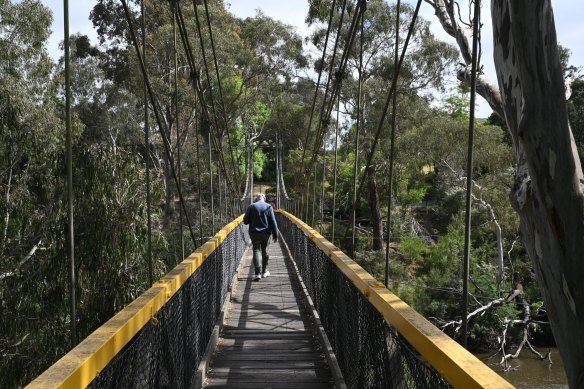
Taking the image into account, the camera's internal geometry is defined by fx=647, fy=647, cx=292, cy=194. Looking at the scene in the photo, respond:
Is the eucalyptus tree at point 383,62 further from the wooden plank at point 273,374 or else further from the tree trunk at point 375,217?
the wooden plank at point 273,374

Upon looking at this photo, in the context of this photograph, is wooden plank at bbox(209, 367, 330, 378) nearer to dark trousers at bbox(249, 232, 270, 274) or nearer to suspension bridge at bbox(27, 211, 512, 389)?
suspension bridge at bbox(27, 211, 512, 389)

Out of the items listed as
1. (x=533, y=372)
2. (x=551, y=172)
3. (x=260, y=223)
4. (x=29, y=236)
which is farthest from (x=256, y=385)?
(x=533, y=372)

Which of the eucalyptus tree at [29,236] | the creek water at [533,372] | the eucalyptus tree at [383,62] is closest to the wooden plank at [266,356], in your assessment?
the eucalyptus tree at [29,236]

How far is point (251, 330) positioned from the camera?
3619 mm

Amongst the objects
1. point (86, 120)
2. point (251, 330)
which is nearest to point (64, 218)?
point (251, 330)

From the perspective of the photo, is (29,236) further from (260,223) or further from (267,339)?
(267,339)

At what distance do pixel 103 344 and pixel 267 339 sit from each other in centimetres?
222

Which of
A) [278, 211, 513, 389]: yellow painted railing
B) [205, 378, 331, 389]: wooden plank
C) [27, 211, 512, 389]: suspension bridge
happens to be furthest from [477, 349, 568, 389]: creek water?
[278, 211, 513, 389]: yellow painted railing

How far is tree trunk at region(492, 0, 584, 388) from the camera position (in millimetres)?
1222

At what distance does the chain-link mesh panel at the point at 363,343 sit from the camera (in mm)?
1441

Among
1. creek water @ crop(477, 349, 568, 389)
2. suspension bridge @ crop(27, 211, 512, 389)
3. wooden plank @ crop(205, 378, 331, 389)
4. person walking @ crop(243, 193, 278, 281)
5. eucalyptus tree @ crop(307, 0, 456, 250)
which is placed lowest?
→ creek water @ crop(477, 349, 568, 389)

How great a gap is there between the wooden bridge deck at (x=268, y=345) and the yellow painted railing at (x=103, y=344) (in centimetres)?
77

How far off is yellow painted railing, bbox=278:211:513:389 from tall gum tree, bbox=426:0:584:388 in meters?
0.22

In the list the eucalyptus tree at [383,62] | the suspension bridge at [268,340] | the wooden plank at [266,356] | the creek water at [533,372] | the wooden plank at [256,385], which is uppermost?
the eucalyptus tree at [383,62]
